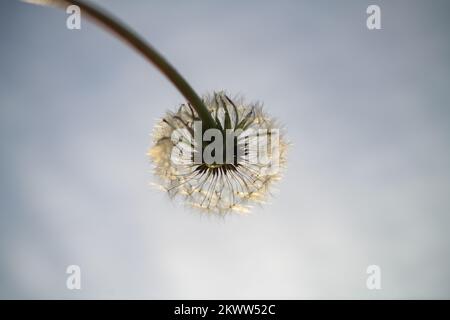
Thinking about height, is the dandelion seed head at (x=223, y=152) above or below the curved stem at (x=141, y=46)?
below

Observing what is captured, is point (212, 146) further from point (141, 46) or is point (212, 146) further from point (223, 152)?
point (141, 46)

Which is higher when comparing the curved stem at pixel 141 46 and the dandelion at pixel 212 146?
the curved stem at pixel 141 46

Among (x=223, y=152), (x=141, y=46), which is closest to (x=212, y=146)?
(x=223, y=152)

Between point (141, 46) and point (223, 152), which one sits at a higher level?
point (141, 46)

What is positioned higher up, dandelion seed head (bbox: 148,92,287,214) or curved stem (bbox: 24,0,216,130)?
curved stem (bbox: 24,0,216,130)
